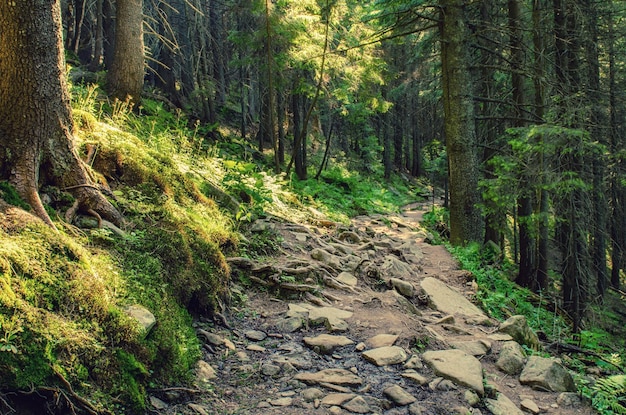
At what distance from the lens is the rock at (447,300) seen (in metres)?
6.37

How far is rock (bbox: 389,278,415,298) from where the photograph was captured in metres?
6.60

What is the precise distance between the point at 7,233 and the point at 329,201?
13.2m

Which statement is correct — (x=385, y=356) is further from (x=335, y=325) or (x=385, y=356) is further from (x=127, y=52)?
(x=127, y=52)

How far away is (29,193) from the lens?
11.2 ft

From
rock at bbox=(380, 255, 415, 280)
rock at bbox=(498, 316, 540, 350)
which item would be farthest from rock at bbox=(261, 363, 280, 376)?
rock at bbox=(380, 255, 415, 280)

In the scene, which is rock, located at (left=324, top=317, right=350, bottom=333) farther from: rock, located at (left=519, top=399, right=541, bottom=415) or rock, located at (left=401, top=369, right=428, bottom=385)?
rock, located at (left=519, top=399, right=541, bottom=415)

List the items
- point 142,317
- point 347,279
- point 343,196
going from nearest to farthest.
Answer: point 142,317 < point 347,279 < point 343,196

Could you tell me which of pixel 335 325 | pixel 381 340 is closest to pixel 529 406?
pixel 381 340

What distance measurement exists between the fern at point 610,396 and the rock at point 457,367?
118 centimetres

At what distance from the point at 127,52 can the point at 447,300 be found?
7.72m

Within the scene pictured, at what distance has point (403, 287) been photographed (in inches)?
261

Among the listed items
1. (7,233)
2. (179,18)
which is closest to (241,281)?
(7,233)

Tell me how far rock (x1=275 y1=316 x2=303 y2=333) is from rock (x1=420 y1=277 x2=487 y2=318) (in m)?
2.57

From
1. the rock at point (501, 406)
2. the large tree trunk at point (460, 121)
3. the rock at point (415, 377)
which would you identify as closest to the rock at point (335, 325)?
the rock at point (415, 377)
